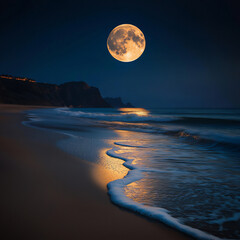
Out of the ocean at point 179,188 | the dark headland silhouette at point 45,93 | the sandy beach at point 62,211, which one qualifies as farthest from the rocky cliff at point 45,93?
the sandy beach at point 62,211

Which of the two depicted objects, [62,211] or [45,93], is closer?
[62,211]

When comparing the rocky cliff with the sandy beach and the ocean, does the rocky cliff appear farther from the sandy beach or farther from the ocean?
the sandy beach

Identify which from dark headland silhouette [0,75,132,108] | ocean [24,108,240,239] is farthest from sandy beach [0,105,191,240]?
dark headland silhouette [0,75,132,108]

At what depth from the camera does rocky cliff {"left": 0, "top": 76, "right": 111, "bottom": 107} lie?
9844 centimetres

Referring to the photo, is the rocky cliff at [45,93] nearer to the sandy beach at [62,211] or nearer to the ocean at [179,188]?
the ocean at [179,188]

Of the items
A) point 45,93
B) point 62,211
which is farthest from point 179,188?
point 45,93

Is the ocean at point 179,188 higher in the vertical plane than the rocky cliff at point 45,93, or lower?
lower

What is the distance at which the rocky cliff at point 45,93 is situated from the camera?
98.4 m

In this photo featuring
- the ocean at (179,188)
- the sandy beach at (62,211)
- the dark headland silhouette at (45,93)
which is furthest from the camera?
the dark headland silhouette at (45,93)

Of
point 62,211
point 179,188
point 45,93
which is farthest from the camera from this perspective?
point 45,93

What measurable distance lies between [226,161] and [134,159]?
69.9 inches

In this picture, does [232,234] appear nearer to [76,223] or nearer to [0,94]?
[76,223]

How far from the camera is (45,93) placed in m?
117

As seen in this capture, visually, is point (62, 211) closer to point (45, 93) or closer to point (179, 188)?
point (179, 188)
